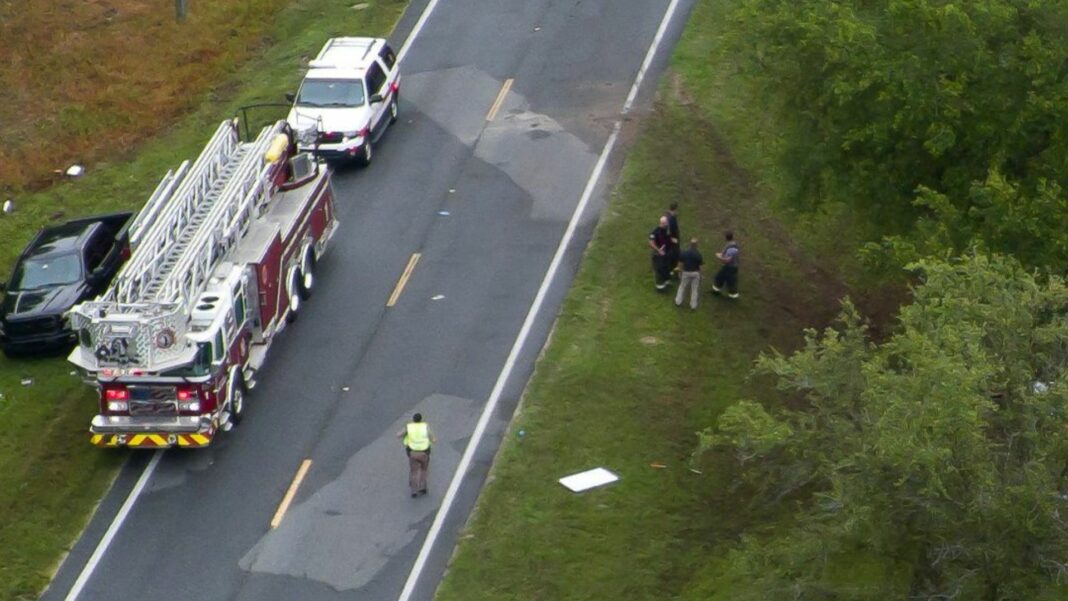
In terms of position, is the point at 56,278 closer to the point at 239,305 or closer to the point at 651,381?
the point at 239,305

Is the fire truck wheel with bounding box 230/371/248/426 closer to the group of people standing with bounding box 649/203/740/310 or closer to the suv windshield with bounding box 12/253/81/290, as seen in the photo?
the suv windshield with bounding box 12/253/81/290

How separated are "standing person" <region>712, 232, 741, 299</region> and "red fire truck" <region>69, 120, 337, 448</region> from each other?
23.9 feet

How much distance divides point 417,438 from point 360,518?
1.43 metres

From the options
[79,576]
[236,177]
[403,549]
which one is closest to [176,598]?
[79,576]

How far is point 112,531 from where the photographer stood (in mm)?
24297

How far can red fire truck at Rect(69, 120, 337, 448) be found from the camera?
24641 millimetres

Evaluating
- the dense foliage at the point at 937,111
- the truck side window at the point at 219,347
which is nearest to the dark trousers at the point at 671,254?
the dense foliage at the point at 937,111

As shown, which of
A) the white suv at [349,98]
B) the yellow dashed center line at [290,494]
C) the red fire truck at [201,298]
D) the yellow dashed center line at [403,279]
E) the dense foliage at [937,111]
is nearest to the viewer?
the yellow dashed center line at [290,494]

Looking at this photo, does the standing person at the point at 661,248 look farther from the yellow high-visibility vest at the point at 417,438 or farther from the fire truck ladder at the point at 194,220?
the yellow high-visibility vest at the point at 417,438

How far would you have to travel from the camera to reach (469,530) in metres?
24.2

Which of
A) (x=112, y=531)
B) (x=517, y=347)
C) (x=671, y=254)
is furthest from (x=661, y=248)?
(x=112, y=531)

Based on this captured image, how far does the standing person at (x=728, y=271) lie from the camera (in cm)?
3017

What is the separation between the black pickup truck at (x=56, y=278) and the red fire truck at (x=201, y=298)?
2103 mm

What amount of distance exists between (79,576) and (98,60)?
63.3 ft
